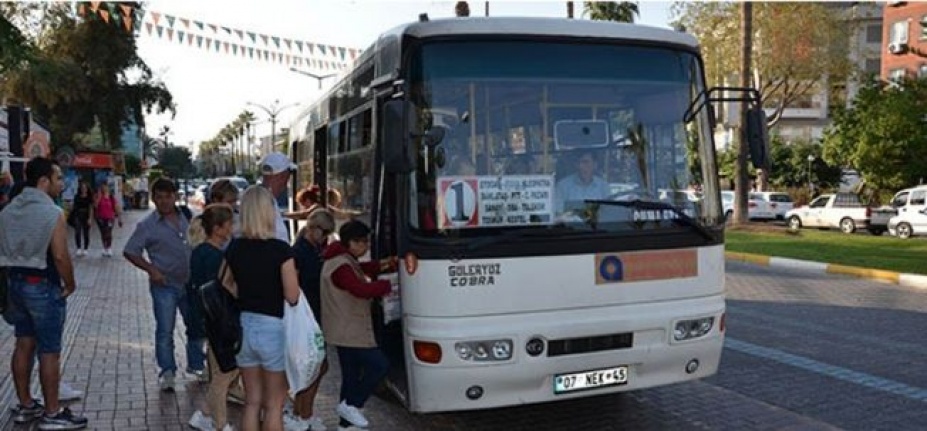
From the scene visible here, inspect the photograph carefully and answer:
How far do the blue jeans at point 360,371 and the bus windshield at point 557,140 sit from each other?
→ 1.00 meters

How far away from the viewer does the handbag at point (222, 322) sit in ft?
14.1

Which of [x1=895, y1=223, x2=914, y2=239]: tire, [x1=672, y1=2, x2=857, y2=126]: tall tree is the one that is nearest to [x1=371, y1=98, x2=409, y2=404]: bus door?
[x1=895, y1=223, x2=914, y2=239]: tire

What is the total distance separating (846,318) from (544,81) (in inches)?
285

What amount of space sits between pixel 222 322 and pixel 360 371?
4.11ft

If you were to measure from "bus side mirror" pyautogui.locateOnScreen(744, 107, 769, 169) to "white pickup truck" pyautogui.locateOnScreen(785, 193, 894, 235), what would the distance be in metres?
25.9

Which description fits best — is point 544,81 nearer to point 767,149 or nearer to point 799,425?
point 767,149

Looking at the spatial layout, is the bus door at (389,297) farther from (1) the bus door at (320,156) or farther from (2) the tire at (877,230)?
(2) the tire at (877,230)

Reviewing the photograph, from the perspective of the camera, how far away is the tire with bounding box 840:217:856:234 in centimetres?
2923

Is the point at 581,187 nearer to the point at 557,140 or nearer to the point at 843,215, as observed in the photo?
the point at 557,140

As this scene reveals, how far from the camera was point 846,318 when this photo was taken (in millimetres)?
10219

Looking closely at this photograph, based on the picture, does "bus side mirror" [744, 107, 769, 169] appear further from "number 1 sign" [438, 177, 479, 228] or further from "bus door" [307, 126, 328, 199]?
"bus door" [307, 126, 328, 199]

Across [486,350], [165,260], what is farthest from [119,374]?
[486,350]

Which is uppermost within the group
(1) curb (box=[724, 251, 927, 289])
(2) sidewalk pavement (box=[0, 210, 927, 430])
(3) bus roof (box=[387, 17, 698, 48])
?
(3) bus roof (box=[387, 17, 698, 48])

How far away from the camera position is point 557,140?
4.92m
